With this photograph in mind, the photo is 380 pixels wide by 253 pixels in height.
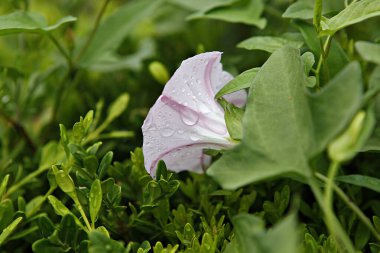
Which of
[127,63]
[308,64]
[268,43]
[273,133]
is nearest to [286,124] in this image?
[273,133]

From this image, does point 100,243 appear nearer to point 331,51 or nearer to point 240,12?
point 331,51

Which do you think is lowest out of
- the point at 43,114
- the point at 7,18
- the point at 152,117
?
the point at 43,114

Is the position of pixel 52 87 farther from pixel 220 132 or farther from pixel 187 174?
pixel 220 132

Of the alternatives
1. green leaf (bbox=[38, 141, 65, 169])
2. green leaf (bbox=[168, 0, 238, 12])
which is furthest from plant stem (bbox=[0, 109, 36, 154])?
green leaf (bbox=[168, 0, 238, 12])

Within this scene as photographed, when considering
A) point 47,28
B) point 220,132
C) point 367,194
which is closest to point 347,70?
point 220,132

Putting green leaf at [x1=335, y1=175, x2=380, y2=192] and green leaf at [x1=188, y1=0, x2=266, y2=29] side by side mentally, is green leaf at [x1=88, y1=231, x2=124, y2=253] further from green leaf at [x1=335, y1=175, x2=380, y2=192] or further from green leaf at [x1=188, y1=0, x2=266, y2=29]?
green leaf at [x1=188, y1=0, x2=266, y2=29]

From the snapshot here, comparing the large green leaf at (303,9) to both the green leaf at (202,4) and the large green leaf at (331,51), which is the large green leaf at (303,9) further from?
the green leaf at (202,4)
